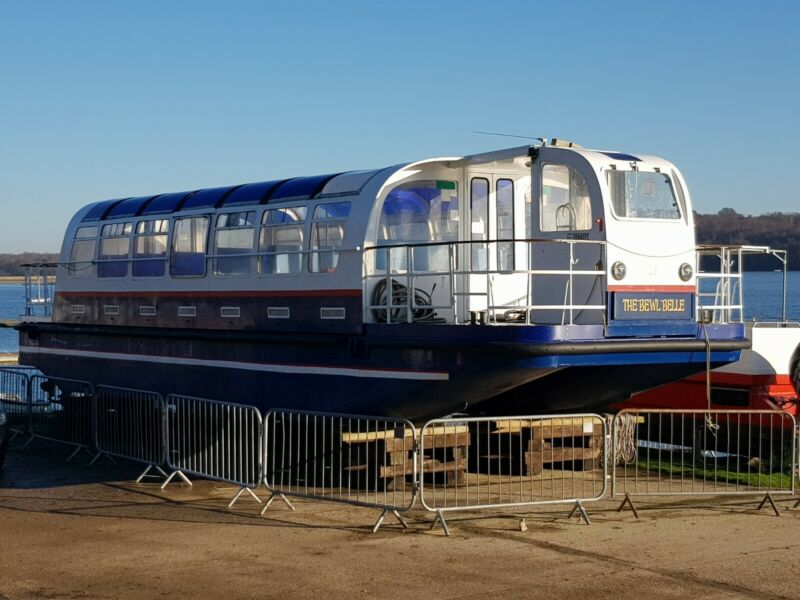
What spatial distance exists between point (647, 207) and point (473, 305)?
2.38 metres

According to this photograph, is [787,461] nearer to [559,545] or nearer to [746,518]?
[746,518]

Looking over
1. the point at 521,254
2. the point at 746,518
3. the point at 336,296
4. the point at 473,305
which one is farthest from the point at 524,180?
the point at 746,518

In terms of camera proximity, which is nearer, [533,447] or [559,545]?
[559,545]

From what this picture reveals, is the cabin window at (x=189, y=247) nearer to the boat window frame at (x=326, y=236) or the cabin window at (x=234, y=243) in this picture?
the cabin window at (x=234, y=243)

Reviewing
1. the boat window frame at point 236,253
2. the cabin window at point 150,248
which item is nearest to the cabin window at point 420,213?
the boat window frame at point 236,253

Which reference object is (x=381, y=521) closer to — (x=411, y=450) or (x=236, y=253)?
(x=411, y=450)

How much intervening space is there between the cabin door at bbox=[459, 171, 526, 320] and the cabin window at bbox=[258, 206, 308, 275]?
2.04 metres

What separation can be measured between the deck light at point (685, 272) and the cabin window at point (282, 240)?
179 inches

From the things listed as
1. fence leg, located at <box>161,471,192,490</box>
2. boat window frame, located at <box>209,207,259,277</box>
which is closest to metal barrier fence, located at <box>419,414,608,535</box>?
fence leg, located at <box>161,471,192,490</box>

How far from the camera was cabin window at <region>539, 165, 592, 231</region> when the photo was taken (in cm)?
1318

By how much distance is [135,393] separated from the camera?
46.8ft

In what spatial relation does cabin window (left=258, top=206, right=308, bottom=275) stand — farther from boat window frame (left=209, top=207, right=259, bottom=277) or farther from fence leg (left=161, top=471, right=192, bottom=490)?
fence leg (left=161, top=471, right=192, bottom=490)

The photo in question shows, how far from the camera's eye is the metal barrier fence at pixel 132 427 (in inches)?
545

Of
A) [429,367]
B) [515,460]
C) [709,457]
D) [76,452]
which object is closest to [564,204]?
[429,367]
